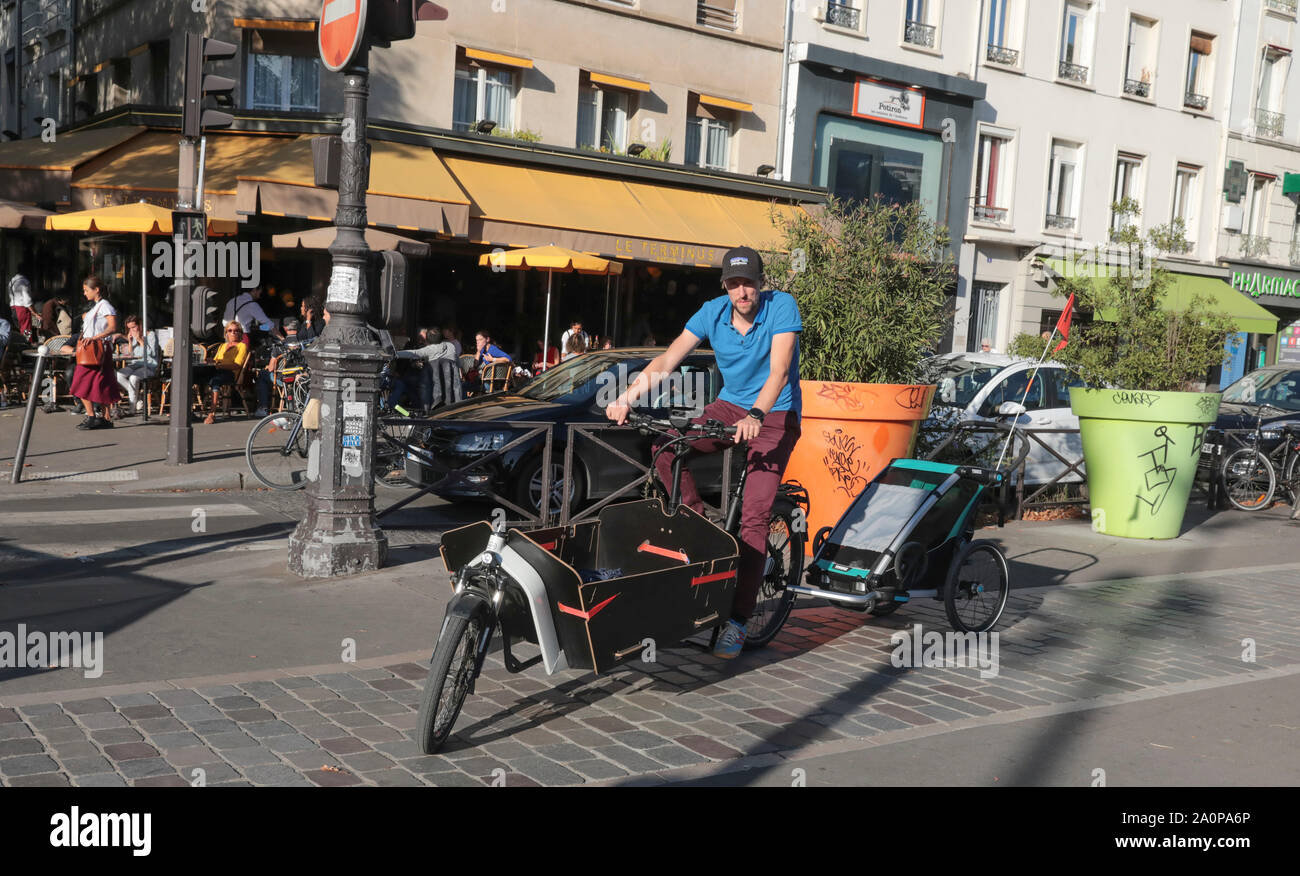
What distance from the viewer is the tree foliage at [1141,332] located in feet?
32.1

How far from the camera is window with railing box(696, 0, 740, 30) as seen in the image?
2169 cm

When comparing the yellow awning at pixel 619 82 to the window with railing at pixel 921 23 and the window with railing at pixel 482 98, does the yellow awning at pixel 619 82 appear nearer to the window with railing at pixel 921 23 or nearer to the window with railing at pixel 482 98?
the window with railing at pixel 482 98

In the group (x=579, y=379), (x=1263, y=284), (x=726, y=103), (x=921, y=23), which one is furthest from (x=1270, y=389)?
(x=1263, y=284)

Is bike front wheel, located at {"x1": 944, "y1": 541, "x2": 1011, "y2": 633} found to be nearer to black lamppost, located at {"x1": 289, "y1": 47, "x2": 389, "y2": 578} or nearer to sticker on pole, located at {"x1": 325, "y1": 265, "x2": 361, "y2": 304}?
black lamppost, located at {"x1": 289, "y1": 47, "x2": 389, "y2": 578}

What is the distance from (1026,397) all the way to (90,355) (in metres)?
9.89

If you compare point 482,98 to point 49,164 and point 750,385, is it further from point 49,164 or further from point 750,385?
point 750,385

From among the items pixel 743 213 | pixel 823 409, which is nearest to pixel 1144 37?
pixel 743 213

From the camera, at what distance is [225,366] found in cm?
1459

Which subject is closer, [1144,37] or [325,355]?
[325,355]

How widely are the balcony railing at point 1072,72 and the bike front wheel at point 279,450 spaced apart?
69.5 ft

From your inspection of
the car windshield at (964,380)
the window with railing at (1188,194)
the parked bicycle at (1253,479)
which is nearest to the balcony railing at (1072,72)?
the window with railing at (1188,194)
